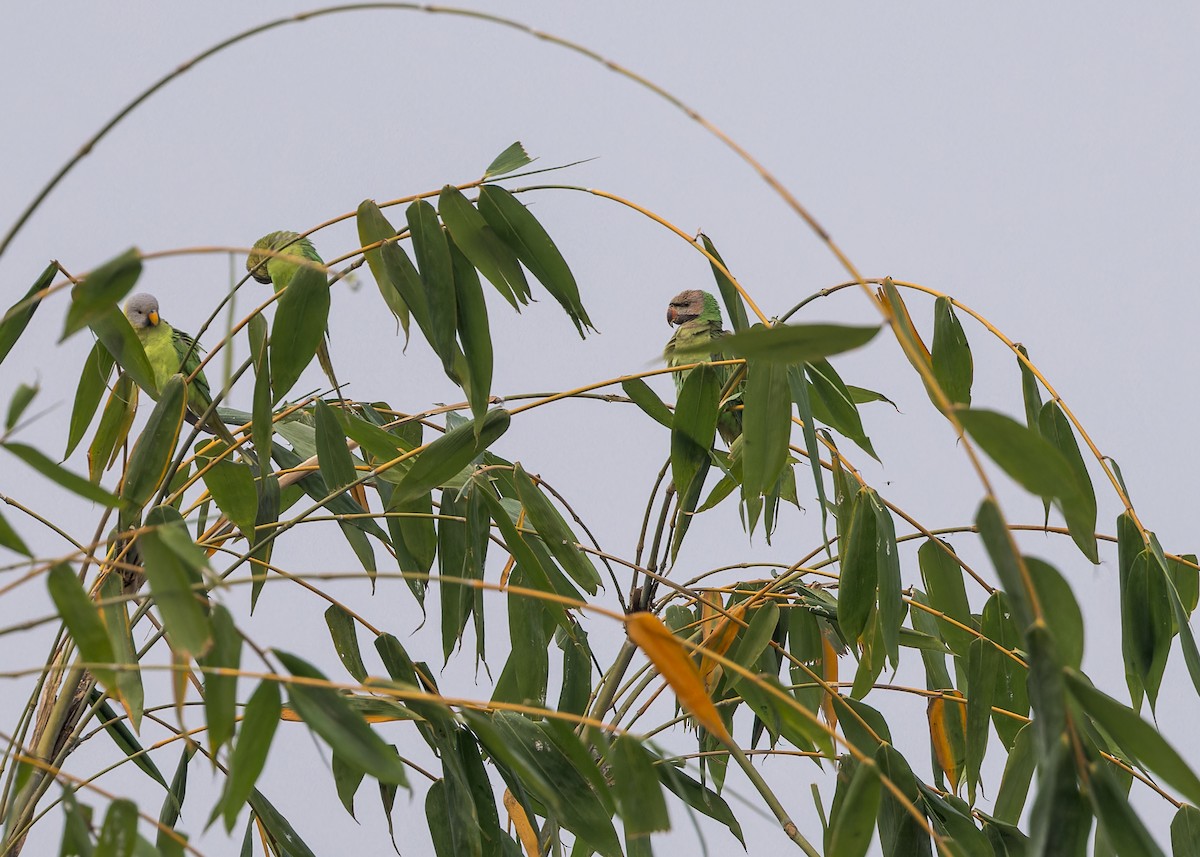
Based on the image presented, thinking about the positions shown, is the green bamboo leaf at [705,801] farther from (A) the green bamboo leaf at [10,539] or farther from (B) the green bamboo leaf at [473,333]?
(A) the green bamboo leaf at [10,539]

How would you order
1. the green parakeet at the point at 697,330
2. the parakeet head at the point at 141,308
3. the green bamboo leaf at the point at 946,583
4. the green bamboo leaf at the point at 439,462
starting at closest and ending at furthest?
1. the green bamboo leaf at the point at 439,462
2. the green bamboo leaf at the point at 946,583
3. the green parakeet at the point at 697,330
4. the parakeet head at the point at 141,308

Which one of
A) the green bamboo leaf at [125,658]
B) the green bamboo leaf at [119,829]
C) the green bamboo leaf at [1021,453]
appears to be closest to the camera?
the green bamboo leaf at [1021,453]

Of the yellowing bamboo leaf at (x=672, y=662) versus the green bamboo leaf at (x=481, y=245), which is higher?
the green bamboo leaf at (x=481, y=245)

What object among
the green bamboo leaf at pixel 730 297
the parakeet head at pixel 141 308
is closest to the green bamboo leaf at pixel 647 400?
the green bamboo leaf at pixel 730 297

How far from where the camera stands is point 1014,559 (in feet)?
1.48

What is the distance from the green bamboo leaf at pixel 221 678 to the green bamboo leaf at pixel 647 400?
501mm

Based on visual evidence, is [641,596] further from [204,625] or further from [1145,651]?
[204,625]

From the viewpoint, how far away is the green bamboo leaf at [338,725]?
0.56m

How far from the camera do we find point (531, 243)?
0.85 m

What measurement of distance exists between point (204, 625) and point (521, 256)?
40cm

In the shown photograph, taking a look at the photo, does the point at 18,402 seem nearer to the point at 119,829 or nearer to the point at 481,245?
the point at 119,829

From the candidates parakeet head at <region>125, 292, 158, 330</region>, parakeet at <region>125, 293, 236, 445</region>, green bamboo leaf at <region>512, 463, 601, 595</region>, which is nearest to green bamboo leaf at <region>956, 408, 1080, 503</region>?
green bamboo leaf at <region>512, 463, 601, 595</region>

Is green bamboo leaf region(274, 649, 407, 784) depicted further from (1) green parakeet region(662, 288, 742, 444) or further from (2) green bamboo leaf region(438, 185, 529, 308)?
(1) green parakeet region(662, 288, 742, 444)

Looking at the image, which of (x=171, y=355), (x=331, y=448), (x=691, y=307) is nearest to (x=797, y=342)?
(x=331, y=448)
